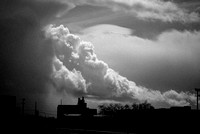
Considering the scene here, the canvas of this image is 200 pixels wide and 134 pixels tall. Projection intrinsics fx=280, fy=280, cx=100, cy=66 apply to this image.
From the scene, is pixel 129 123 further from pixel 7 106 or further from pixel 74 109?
pixel 74 109

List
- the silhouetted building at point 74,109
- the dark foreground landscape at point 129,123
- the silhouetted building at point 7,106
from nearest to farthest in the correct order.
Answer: the dark foreground landscape at point 129,123 < the silhouetted building at point 7,106 < the silhouetted building at point 74,109

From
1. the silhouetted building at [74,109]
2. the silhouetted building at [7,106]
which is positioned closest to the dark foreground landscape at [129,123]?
the silhouetted building at [7,106]

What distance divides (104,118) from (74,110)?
48.0 meters

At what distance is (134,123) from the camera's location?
52.5 metres

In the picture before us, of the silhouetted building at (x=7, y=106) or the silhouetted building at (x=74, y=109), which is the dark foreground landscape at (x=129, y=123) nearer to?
the silhouetted building at (x=7, y=106)

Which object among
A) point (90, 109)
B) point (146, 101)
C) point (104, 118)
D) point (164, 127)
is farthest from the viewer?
point (146, 101)

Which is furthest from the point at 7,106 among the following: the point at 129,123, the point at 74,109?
the point at 74,109

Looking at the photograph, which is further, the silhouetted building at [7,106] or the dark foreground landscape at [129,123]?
the silhouetted building at [7,106]

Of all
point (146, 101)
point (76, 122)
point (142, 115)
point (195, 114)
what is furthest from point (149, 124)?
point (146, 101)

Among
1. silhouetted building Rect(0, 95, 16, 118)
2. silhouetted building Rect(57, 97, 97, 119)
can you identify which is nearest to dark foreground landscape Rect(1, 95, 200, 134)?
silhouetted building Rect(0, 95, 16, 118)

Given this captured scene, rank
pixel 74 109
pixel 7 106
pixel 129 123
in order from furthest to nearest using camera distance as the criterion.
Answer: pixel 74 109 < pixel 7 106 < pixel 129 123

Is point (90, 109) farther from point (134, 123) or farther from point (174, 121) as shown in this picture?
point (174, 121)

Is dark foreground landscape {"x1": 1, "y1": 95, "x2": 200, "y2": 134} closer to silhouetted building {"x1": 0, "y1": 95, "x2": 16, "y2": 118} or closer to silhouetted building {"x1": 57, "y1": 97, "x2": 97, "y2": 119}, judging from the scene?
silhouetted building {"x1": 0, "y1": 95, "x2": 16, "y2": 118}

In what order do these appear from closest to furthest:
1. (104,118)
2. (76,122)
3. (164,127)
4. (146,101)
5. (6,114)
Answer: (164,127) < (104,118) < (6,114) < (76,122) < (146,101)
